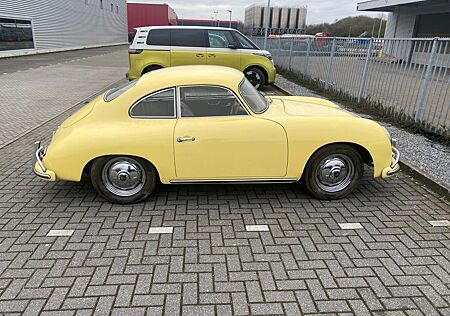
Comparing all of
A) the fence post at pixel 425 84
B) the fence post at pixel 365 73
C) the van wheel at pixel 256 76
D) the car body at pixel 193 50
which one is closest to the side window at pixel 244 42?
the car body at pixel 193 50

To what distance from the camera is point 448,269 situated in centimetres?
266

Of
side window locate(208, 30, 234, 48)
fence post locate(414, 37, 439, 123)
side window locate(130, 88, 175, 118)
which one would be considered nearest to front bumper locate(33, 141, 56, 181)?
side window locate(130, 88, 175, 118)

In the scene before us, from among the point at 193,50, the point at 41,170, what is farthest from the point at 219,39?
the point at 41,170

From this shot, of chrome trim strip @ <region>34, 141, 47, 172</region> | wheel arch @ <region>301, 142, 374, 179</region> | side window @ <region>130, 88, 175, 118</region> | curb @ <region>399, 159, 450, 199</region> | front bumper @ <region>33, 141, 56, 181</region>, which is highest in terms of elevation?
side window @ <region>130, 88, 175, 118</region>

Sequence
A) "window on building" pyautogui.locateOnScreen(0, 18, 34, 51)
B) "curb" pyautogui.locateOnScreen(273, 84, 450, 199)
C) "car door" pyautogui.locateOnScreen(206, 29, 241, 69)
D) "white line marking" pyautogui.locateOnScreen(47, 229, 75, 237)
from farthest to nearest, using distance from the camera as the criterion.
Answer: "window on building" pyautogui.locateOnScreen(0, 18, 34, 51) < "car door" pyautogui.locateOnScreen(206, 29, 241, 69) < "curb" pyautogui.locateOnScreen(273, 84, 450, 199) < "white line marking" pyautogui.locateOnScreen(47, 229, 75, 237)

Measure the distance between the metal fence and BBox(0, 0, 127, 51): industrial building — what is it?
19.8m

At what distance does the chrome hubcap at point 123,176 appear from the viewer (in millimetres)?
3453

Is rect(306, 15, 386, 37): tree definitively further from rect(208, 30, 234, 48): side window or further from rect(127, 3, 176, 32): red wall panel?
rect(208, 30, 234, 48): side window

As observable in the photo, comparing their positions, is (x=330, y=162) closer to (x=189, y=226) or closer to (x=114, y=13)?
(x=189, y=226)

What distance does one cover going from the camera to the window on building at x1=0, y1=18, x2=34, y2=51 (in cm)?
1978

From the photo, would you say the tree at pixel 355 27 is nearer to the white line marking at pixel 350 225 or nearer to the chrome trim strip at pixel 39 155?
the white line marking at pixel 350 225

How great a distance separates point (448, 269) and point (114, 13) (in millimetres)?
51191

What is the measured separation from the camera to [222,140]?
3338 mm

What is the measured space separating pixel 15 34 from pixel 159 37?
55.6 ft
